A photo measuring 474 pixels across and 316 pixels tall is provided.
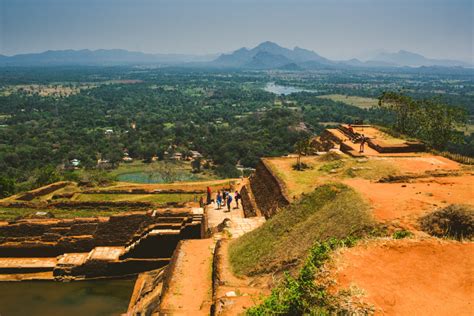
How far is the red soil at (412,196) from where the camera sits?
420 inches

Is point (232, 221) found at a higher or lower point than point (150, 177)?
higher

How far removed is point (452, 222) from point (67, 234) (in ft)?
52.7

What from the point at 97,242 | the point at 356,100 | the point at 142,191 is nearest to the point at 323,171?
the point at 97,242

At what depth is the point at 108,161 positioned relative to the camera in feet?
183

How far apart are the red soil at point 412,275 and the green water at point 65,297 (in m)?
9.82

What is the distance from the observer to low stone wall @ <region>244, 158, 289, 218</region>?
16295mm

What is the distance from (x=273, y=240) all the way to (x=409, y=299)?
5.70 metres

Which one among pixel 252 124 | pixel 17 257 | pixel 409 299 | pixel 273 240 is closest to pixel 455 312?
pixel 409 299

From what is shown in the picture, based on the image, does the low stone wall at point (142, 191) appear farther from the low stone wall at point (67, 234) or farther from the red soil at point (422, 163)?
the red soil at point (422, 163)

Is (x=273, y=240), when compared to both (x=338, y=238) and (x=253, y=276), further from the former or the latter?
(x=338, y=238)

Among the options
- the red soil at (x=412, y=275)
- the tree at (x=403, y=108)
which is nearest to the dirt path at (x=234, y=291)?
the red soil at (x=412, y=275)

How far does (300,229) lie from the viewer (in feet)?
40.4

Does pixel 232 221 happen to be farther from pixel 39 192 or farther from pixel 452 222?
pixel 39 192

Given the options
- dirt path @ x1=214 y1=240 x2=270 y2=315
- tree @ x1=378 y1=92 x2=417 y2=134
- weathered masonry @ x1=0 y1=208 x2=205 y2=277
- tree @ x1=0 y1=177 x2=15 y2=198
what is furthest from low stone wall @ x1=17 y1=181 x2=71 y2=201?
tree @ x1=378 y1=92 x2=417 y2=134
